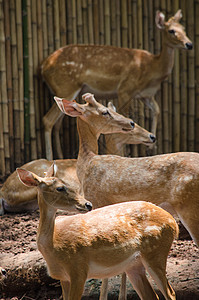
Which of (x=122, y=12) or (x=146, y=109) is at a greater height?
(x=122, y=12)

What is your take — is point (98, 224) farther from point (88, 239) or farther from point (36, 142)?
point (36, 142)

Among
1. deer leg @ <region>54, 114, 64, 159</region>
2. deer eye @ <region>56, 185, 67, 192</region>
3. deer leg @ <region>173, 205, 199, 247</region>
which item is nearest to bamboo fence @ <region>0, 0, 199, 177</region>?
deer leg @ <region>54, 114, 64, 159</region>

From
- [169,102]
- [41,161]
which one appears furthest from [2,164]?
[169,102]

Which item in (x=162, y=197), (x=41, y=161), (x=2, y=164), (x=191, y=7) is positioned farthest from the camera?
(x=191, y=7)

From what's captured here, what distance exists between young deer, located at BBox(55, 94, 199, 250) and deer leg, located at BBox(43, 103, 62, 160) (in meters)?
2.85

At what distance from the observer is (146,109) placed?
28.1 ft

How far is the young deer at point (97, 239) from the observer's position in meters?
3.27

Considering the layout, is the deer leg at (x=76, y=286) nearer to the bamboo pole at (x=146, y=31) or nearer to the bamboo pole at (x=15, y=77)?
the bamboo pole at (x=15, y=77)

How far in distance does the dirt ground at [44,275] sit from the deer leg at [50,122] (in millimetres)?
2472

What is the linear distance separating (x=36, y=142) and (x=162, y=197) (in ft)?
13.3

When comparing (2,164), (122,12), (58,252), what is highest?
(122,12)

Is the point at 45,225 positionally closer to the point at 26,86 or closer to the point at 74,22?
the point at 26,86

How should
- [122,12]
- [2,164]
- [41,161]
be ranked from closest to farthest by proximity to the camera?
[41,161] → [2,164] → [122,12]

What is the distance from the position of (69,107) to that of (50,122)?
2.79 metres
